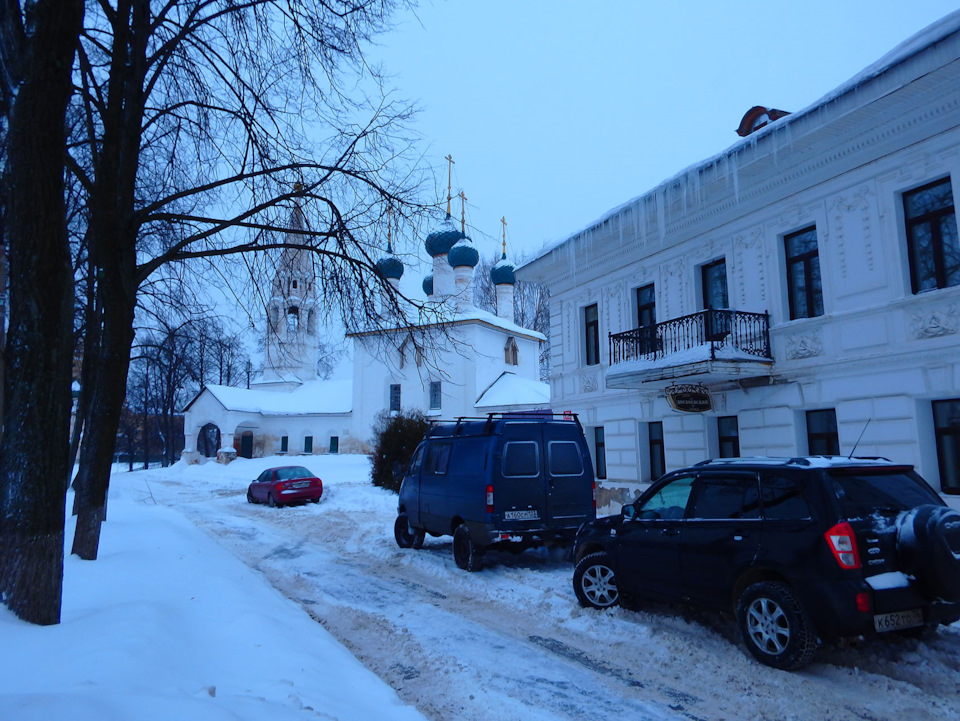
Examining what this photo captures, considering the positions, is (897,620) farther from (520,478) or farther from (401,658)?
(520,478)

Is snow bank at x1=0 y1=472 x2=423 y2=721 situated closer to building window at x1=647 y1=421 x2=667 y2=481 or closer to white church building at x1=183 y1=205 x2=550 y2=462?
building window at x1=647 y1=421 x2=667 y2=481

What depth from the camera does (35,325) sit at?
4.84 metres

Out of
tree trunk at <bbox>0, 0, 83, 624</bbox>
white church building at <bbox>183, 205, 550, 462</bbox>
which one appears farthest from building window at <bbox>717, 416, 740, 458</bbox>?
white church building at <bbox>183, 205, 550, 462</bbox>

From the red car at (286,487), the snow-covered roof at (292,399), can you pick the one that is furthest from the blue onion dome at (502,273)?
the red car at (286,487)

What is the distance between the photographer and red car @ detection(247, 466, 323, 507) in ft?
76.0

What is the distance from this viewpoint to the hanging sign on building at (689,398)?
1452 cm

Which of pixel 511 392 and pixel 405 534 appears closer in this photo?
pixel 405 534

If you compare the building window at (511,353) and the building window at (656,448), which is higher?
the building window at (511,353)

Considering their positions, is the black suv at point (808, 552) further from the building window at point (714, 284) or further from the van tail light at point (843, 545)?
the building window at point (714, 284)

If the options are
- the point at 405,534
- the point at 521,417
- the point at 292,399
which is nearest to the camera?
the point at 521,417

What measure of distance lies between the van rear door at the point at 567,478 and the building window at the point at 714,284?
6.51 metres

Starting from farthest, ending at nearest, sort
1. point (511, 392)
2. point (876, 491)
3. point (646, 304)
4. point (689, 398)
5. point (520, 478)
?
point (511, 392) → point (646, 304) → point (689, 398) → point (520, 478) → point (876, 491)

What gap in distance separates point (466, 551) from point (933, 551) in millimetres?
6465

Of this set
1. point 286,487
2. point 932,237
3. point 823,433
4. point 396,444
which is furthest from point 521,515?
point 396,444
